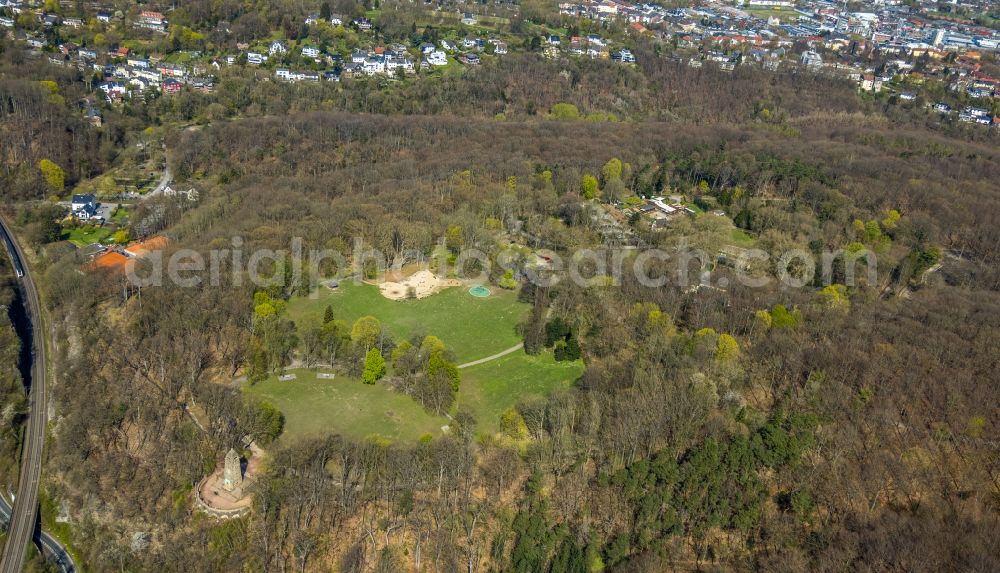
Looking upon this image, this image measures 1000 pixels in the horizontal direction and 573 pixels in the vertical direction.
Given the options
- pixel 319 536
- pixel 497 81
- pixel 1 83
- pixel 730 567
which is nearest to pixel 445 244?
pixel 319 536

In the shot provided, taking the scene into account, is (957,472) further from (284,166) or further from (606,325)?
(284,166)

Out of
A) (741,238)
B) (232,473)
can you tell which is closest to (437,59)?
(741,238)

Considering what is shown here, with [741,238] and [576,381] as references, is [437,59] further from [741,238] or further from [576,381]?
[576,381]

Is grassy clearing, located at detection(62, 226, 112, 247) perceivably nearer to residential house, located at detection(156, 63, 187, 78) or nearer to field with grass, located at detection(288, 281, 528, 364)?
field with grass, located at detection(288, 281, 528, 364)

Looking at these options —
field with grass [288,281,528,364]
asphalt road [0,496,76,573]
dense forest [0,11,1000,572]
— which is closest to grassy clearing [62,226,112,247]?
dense forest [0,11,1000,572]

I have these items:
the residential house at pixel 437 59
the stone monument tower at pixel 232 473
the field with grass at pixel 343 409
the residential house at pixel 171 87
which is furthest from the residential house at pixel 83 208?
the residential house at pixel 437 59
